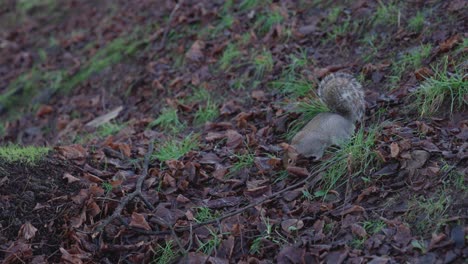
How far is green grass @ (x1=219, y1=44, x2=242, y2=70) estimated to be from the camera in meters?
5.35

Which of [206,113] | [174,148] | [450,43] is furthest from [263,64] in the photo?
[450,43]

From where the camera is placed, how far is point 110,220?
3.23m

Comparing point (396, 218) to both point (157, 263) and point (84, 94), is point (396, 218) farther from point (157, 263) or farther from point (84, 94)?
point (84, 94)

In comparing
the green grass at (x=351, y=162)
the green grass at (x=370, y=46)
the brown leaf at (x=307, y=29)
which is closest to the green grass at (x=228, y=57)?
the brown leaf at (x=307, y=29)

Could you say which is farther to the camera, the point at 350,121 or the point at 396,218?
the point at 350,121

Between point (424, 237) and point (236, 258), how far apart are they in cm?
95

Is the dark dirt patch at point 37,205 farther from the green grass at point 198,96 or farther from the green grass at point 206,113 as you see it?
the green grass at point 198,96

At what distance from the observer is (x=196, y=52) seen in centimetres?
568

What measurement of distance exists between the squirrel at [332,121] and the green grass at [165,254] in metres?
0.90

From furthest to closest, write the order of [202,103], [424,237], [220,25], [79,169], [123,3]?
1. [123,3]
2. [220,25]
3. [202,103]
4. [79,169]
5. [424,237]

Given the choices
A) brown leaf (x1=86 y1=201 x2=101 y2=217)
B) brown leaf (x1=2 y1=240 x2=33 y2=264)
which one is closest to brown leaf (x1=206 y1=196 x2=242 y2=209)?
brown leaf (x1=86 y1=201 x2=101 y2=217)

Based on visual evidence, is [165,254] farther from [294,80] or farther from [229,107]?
[294,80]

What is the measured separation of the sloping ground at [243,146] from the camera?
3.03 metres

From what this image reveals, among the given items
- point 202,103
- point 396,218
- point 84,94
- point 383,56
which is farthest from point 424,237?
point 84,94
